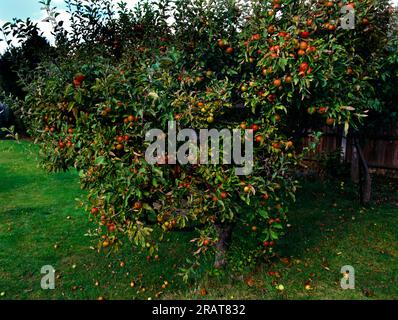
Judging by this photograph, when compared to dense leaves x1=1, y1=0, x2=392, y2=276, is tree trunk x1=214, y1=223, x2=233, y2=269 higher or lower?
lower

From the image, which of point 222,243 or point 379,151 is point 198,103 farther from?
point 379,151

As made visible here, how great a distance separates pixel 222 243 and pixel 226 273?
0.36 metres

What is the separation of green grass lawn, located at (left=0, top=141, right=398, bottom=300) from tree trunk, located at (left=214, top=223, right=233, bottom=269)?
193 mm

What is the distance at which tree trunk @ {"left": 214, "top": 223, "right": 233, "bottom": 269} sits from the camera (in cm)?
471

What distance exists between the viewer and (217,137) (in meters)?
3.57

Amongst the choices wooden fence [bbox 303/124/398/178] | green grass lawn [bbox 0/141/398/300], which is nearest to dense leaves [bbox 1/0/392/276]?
green grass lawn [bbox 0/141/398/300]

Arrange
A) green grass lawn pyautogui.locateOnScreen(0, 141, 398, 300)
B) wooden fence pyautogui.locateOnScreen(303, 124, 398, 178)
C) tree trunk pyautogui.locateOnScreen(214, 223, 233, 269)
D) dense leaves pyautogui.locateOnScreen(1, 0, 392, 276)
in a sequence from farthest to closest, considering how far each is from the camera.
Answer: wooden fence pyautogui.locateOnScreen(303, 124, 398, 178)
tree trunk pyautogui.locateOnScreen(214, 223, 233, 269)
green grass lawn pyautogui.locateOnScreen(0, 141, 398, 300)
dense leaves pyautogui.locateOnScreen(1, 0, 392, 276)

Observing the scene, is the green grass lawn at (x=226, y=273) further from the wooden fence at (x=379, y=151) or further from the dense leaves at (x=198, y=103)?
the wooden fence at (x=379, y=151)

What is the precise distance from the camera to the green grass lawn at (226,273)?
14.3ft

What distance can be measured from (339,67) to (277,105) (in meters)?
0.66

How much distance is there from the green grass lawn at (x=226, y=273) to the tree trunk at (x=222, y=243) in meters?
0.19

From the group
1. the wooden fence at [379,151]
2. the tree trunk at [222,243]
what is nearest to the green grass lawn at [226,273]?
the tree trunk at [222,243]

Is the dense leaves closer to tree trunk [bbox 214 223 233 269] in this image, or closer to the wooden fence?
tree trunk [bbox 214 223 233 269]

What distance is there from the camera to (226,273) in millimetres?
4629
